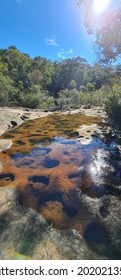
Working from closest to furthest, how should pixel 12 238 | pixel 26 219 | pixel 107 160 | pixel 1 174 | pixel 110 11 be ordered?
pixel 12 238 < pixel 26 219 < pixel 1 174 < pixel 107 160 < pixel 110 11

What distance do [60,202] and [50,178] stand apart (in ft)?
3.28

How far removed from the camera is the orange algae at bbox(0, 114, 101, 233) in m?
3.97

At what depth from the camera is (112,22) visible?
9180mm

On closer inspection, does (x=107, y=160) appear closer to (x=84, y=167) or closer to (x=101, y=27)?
(x=84, y=167)

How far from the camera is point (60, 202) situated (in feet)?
14.3

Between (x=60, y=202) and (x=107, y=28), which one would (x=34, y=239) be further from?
(x=107, y=28)

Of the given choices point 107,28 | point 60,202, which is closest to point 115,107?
point 107,28

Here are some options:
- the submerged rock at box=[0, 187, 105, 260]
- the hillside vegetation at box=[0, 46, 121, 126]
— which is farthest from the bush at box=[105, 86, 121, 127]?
the submerged rock at box=[0, 187, 105, 260]

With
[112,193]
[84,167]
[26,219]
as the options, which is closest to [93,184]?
[112,193]

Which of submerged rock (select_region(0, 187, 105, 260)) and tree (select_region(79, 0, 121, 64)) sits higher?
tree (select_region(79, 0, 121, 64))

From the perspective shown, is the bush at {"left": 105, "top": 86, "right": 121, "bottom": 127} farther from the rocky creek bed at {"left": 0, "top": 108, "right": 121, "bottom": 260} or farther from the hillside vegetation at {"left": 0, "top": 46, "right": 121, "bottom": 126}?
the rocky creek bed at {"left": 0, "top": 108, "right": 121, "bottom": 260}

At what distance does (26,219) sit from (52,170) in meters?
2.14

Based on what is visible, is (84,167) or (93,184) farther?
(84,167)
